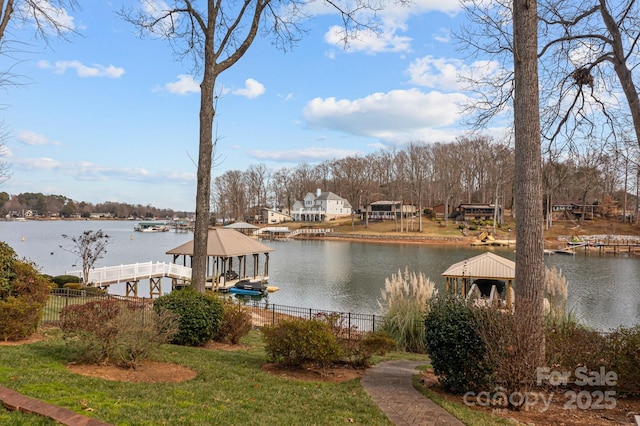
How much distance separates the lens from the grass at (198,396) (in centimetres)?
427

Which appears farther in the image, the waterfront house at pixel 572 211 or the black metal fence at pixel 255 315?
the waterfront house at pixel 572 211

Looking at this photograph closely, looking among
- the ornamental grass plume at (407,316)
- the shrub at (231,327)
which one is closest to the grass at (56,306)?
the shrub at (231,327)

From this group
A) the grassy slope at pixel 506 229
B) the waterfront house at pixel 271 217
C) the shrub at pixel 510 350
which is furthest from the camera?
the waterfront house at pixel 271 217

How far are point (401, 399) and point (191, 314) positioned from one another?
471 centimetres

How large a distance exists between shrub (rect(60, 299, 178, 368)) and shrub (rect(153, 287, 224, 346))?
6.56 ft

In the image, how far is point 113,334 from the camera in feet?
20.2

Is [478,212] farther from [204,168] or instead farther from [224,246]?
[204,168]

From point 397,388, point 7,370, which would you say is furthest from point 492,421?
point 7,370

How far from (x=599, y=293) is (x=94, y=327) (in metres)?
25.9

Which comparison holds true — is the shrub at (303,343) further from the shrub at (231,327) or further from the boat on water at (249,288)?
the boat on water at (249,288)

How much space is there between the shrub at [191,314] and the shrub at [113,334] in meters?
2.00

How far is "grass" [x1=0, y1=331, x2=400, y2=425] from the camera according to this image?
4.27 meters

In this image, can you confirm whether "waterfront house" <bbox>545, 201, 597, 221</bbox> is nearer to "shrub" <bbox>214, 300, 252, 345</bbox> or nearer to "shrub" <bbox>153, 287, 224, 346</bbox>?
"shrub" <bbox>214, 300, 252, 345</bbox>

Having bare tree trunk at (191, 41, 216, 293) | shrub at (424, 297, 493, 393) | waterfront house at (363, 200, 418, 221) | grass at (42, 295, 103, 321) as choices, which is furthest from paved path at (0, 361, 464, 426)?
waterfront house at (363, 200, 418, 221)
